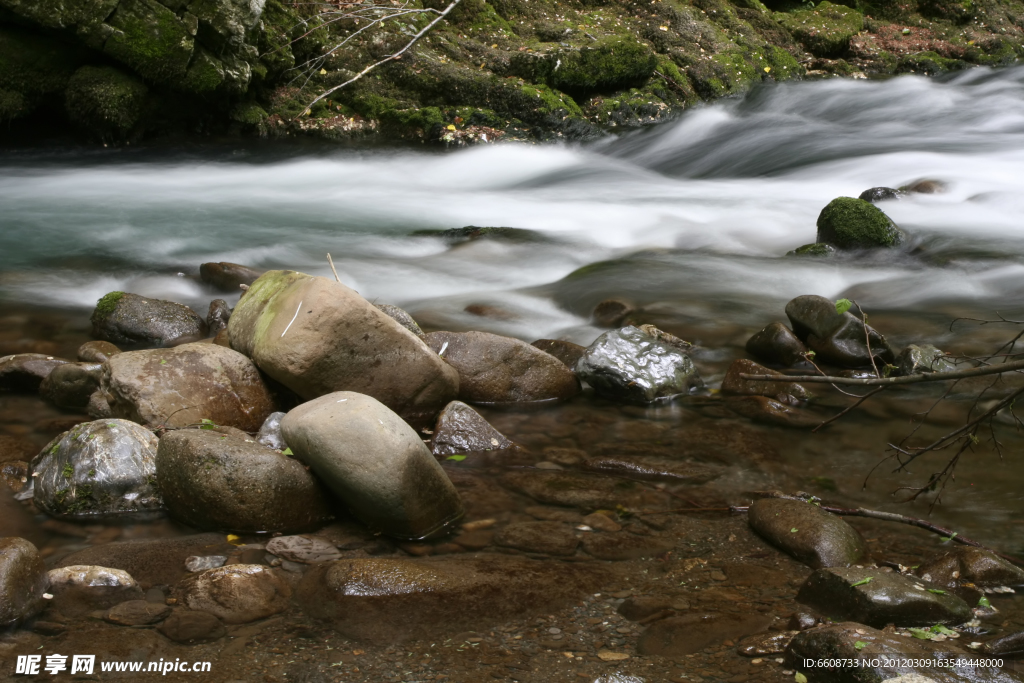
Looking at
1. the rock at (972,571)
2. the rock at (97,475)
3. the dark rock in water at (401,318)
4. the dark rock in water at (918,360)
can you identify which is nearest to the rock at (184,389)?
the rock at (97,475)

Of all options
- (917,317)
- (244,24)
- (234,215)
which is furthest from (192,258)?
(917,317)

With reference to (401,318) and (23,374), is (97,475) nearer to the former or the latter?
(23,374)

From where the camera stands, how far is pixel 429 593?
123 inches

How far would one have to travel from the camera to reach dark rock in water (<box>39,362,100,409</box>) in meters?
4.86

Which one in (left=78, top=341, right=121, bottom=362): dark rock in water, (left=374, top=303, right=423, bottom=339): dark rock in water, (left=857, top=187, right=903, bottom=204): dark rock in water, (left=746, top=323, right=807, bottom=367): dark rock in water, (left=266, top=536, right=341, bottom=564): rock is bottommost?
(left=266, top=536, right=341, bottom=564): rock

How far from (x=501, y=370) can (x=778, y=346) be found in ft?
6.60

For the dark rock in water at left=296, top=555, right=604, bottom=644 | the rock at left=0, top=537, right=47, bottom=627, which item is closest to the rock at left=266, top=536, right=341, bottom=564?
the dark rock in water at left=296, top=555, right=604, bottom=644

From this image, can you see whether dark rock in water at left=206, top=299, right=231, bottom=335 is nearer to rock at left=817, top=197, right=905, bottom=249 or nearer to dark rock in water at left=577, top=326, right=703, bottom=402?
dark rock in water at left=577, top=326, right=703, bottom=402

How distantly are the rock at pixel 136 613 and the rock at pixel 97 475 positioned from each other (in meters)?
0.81

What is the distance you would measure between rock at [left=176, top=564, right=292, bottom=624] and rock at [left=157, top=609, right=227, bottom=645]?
0.09 ft

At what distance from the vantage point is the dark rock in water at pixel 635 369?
17.5 feet

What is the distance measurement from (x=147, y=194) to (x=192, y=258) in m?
2.66

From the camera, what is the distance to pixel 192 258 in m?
8.14

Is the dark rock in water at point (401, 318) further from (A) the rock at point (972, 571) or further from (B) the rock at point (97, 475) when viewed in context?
(A) the rock at point (972, 571)
